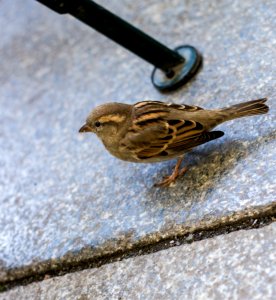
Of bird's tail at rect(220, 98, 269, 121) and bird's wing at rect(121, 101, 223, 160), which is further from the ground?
bird's tail at rect(220, 98, 269, 121)

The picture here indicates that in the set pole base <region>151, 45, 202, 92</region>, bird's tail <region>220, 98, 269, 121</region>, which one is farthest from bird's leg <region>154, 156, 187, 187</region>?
pole base <region>151, 45, 202, 92</region>

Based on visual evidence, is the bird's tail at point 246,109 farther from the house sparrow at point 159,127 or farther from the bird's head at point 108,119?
the bird's head at point 108,119

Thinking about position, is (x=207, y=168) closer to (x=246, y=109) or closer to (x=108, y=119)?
(x=246, y=109)

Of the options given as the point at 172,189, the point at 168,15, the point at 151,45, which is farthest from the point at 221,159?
the point at 168,15

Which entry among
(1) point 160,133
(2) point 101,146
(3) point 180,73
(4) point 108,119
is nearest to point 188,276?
(1) point 160,133

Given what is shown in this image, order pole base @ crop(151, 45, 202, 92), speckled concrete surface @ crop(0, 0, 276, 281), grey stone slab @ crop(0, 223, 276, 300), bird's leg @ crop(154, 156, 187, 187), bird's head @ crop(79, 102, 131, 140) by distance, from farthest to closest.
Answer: pole base @ crop(151, 45, 202, 92)
bird's head @ crop(79, 102, 131, 140)
bird's leg @ crop(154, 156, 187, 187)
speckled concrete surface @ crop(0, 0, 276, 281)
grey stone slab @ crop(0, 223, 276, 300)

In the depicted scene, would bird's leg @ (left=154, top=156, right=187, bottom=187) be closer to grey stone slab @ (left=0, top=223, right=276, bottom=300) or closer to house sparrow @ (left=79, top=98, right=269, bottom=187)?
house sparrow @ (left=79, top=98, right=269, bottom=187)

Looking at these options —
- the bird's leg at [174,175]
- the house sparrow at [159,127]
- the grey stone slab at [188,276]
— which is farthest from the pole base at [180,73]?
the grey stone slab at [188,276]
